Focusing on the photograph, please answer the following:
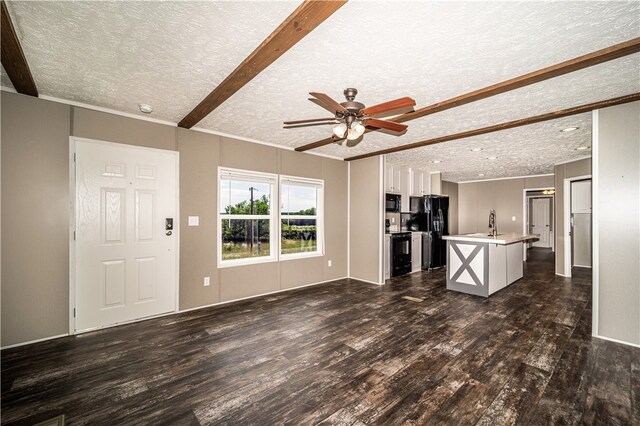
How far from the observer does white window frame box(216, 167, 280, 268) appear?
418 cm

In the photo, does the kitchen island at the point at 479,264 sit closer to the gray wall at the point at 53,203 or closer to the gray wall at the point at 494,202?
the gray wall at the point at 494,202

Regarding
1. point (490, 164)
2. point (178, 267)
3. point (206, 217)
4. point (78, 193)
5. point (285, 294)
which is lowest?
point (285, 294)

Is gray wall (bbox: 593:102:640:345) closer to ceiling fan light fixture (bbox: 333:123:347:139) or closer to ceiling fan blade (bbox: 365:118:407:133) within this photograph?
ceiling fan blade (bbox: 365:118:407:133)

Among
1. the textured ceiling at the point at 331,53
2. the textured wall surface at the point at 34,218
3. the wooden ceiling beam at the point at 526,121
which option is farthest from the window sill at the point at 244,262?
the wooden ceiling beam at the point at 526,121

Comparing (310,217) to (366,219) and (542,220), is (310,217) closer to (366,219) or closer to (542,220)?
(366,219)

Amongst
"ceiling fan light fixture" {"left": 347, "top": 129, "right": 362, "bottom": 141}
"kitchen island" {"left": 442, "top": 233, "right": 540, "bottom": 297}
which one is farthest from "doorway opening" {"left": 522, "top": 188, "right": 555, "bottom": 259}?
"ceiling fan light fixture" {"left": 347, "top": 129, "right": 362, "bottom": 141}

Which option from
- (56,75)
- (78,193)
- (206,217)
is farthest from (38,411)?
(56,75)

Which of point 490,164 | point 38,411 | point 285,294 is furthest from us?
point 490,164

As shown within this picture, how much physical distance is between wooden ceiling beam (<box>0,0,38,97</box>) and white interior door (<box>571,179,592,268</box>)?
944 cm

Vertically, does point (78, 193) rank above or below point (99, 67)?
below

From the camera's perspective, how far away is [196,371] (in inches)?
93.4

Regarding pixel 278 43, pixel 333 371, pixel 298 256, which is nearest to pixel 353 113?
pixel 278 43

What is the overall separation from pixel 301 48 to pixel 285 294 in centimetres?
Answer: 379

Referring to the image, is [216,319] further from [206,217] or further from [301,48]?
[301,48]
